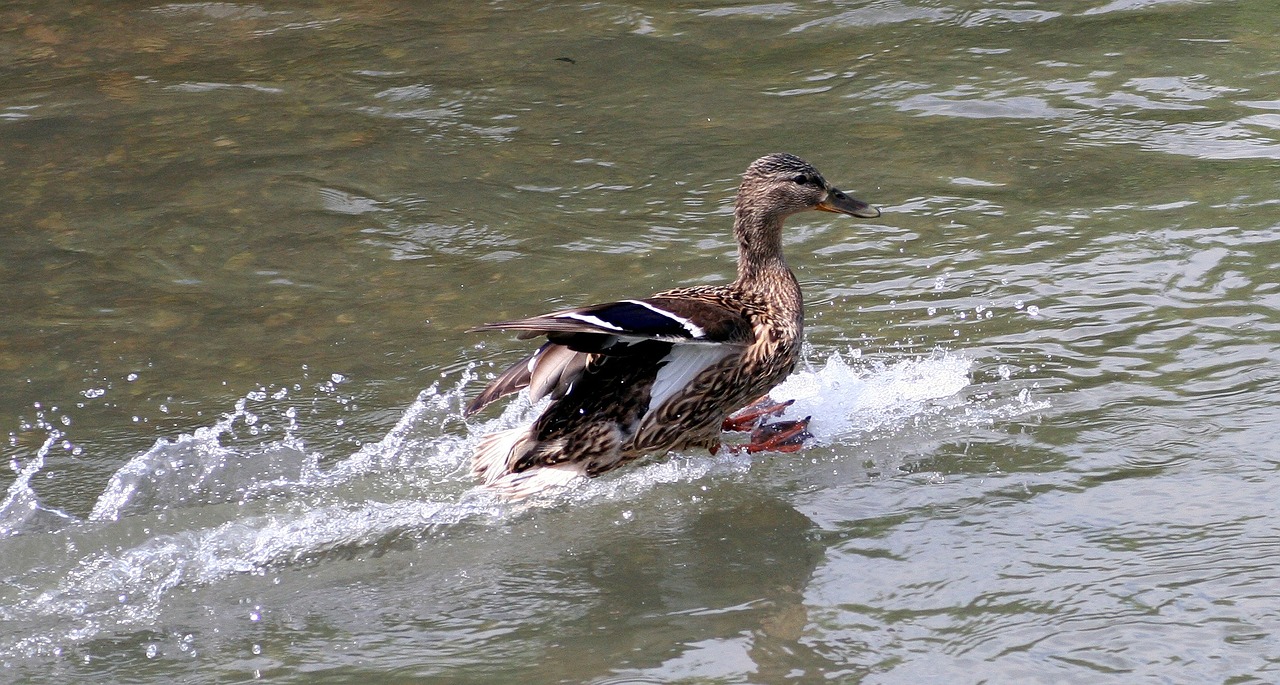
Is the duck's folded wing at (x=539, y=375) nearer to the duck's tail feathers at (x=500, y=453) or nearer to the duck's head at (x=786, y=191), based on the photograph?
the duck's tail feathers at (x=500, y=453)

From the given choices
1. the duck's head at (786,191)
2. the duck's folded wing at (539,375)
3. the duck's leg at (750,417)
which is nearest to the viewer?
the duck's folded wing at (539,375)

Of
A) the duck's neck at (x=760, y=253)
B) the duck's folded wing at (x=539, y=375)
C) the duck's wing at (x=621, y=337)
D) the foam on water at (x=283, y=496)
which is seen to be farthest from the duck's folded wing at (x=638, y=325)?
the foam on water at (x=283, y=496)

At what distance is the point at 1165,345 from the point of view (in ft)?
19.5

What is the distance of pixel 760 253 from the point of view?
6.19 metres

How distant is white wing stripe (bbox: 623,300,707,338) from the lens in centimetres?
513

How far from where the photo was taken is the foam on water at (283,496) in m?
4.81

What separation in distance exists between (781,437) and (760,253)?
91cm

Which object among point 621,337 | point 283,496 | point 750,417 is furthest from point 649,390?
point 283,496

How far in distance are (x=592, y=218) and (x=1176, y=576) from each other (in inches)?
167

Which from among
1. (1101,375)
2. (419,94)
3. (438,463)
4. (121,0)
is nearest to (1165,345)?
(1101,375)

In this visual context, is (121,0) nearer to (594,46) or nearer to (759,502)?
(594,46)

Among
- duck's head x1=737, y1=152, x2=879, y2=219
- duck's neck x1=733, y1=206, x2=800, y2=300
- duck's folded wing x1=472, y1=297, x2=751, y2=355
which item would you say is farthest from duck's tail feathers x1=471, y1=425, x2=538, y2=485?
duck's head x1=737, y1=152, x2=879, y2=219

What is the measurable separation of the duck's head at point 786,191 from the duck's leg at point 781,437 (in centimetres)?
100

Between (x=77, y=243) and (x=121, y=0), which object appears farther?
(x=121, y=0)
